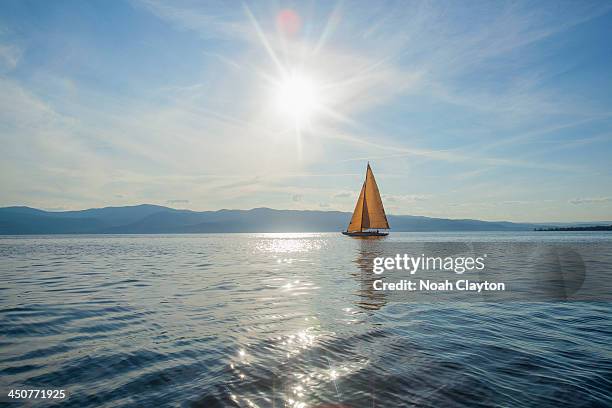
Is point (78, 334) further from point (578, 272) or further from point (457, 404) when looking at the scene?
point (578, 272)

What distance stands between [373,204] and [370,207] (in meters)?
1.32

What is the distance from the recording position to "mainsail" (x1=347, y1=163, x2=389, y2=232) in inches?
3713

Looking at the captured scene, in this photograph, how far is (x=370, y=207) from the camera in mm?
96812

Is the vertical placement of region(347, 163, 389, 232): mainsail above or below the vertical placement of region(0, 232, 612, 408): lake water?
above

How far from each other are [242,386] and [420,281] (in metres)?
19.2

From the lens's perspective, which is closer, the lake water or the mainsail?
the lake water

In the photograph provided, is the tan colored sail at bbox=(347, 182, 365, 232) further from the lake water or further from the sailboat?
the lake water

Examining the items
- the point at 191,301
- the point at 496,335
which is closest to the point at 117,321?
the point at 191,301

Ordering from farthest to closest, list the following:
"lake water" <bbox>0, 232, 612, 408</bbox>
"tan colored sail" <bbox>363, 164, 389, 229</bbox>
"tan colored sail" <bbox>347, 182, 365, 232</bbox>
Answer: "tan colored sail" <bbox>347, 182, 365, 232</bbox>
"tan colored sail" <bbox>363, 164, 389, 229</bbox>
"lake water" <bbox>0, 232, 612, 408</bbox>

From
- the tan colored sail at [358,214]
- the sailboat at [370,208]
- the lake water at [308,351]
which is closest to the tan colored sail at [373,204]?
the sailboat at [370,208]

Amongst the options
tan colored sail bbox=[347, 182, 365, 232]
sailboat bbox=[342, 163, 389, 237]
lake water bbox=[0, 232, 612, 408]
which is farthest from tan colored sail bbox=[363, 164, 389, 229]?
lake water bbox=[0, 232, 612, 408]

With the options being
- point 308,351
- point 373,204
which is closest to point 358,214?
point 373,204

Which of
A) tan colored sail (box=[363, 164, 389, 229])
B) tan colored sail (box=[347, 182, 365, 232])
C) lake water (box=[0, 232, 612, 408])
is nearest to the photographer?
lake water (box=[0, 232, 612, 408])

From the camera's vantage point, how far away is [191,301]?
15602 millimetres
